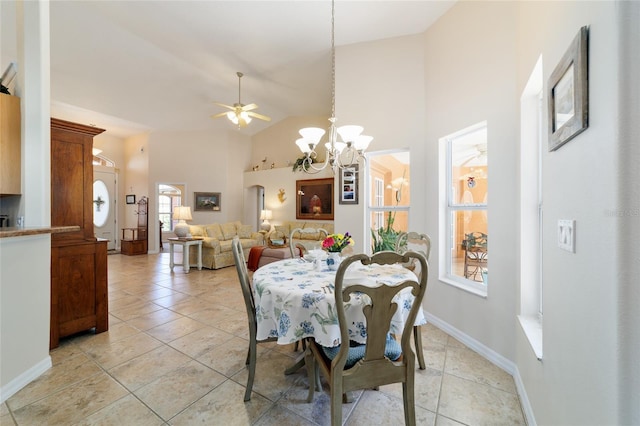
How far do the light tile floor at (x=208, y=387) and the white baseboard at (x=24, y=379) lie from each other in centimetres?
4

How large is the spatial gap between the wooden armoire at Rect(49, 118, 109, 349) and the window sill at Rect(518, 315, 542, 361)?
12.0ft

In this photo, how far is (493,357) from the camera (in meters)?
2.22

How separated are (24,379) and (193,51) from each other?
507cm

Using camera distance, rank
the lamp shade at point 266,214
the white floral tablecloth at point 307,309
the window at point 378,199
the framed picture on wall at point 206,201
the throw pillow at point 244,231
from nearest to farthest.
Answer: the white floral tablecloth at point 307,309 → the window at point 378,199 → the throw pillow at point 244,231 → the lamp shade at point 266,214 → the framed picture on wall at point 206,201

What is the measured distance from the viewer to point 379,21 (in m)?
3.21

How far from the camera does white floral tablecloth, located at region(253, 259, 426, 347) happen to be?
1.45 metres

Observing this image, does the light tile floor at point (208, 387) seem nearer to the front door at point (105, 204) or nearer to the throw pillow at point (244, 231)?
the throw pillow at point (244, 231)

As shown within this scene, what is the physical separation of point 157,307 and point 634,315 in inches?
164

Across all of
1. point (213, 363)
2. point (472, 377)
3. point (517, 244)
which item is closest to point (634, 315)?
point (517, 244)

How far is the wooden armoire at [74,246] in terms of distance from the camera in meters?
2.46

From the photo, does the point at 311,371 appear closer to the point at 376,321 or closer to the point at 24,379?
the point at 376,321

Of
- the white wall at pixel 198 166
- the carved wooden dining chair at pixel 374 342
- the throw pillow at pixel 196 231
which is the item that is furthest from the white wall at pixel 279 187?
the carved wooden dining chair at pixel 374 342

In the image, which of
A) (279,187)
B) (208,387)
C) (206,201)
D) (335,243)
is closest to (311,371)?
(208,387)

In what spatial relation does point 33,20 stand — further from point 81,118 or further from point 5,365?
point 81,118
